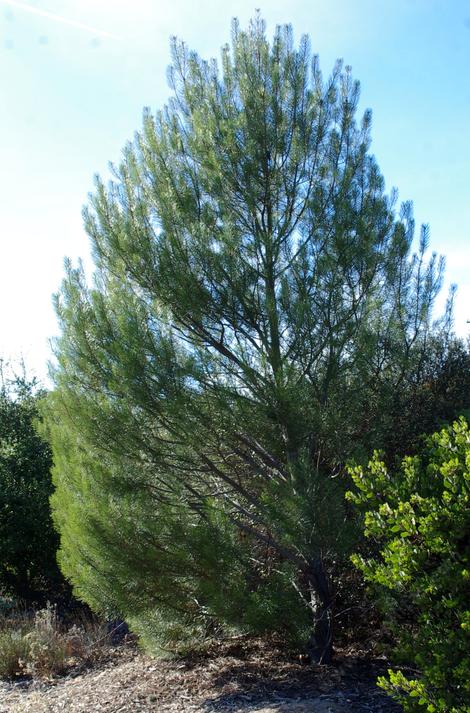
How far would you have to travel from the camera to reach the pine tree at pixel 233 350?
5066mm

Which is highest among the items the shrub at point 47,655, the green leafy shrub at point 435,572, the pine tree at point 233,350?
the pine tree at point 233,350

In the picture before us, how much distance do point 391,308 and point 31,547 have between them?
6.55 metres

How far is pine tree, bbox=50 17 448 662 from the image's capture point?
5066 mm

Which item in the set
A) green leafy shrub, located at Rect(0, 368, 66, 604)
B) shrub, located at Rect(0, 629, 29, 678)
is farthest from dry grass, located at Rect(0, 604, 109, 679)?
green leafy shrub, located at Rect(0, 368, 66, 604)

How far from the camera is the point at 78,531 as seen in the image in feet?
17.1

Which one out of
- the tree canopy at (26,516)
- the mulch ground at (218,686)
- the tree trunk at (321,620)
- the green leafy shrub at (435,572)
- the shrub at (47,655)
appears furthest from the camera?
the tree canopy at (26,516)

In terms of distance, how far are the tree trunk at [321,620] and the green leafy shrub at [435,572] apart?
1.92 m

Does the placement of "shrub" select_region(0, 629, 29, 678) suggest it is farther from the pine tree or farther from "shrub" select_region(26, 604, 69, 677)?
the pine tree

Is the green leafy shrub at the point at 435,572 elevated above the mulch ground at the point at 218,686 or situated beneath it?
elevated above

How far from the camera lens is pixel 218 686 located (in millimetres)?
5348

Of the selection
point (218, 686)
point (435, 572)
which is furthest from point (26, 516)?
point (435, 572)

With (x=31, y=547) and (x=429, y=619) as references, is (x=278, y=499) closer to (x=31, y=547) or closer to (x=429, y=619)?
Result: (x=429, y=619)

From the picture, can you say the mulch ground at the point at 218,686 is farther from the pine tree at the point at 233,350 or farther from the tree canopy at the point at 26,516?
the tree canopy at the point at 26,516

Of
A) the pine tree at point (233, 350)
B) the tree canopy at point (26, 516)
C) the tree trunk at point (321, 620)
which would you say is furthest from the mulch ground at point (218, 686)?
the tree canopy at point (26, 516)
